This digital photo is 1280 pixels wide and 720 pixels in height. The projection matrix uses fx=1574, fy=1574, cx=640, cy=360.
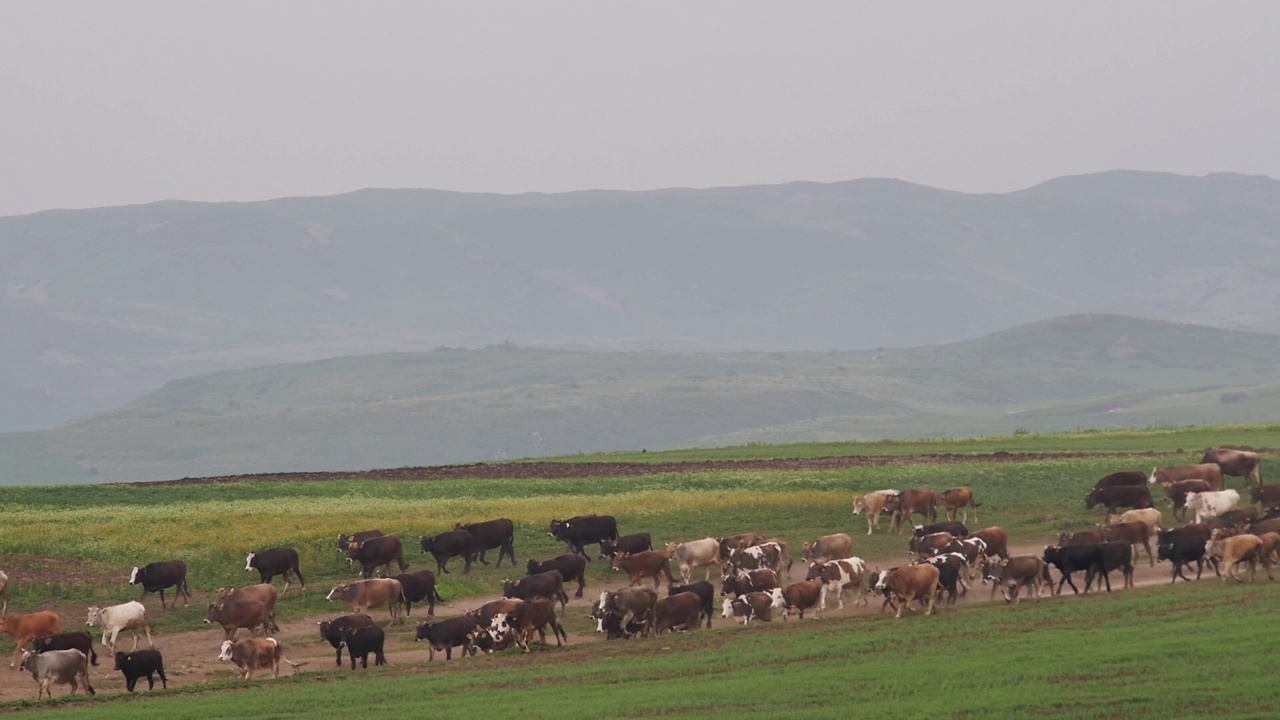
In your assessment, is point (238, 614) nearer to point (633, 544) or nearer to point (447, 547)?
point (447, 547)

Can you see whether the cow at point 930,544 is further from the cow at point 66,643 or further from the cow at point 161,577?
the cow at point 66,643

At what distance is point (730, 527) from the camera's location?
144 feet

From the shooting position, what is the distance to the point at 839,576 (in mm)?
33406

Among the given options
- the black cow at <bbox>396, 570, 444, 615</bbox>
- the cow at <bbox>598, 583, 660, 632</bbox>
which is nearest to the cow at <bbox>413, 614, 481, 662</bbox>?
the cow at <bbox>598, 583, 660, 632</bbox>

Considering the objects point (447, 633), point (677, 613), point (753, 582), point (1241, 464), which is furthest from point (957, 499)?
point (447, 633)

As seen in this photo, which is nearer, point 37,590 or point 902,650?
point 902,650

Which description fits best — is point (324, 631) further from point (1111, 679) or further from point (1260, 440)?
point (1260, 440)

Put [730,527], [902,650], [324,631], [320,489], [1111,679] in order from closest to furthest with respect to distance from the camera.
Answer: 1. [1111,679]
2. [902,650]
3. [324,631]
4. [730,527]
5. [320,489]

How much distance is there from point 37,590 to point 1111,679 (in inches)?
968

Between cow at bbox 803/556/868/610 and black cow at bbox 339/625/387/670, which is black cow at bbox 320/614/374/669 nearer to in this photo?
black cow at bbox 339/625/387/670

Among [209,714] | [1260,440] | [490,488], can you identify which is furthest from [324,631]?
[1260,440]

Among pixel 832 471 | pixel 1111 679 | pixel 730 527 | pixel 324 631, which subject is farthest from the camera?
pixel 832 471

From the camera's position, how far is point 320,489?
58.6 metres

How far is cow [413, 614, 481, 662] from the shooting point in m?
30.3
